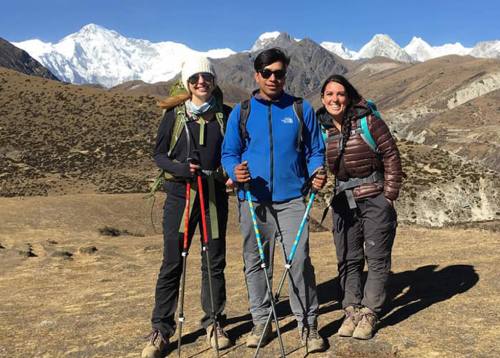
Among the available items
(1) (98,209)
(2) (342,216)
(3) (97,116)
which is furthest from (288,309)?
(3) (97,116)

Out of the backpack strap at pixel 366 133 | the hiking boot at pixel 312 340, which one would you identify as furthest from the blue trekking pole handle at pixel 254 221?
the backpack strap at pixel 366 133

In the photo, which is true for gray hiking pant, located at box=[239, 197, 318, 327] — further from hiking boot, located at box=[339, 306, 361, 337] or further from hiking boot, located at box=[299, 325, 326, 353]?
hiking boot, located at box=[339, 306, 361, 337]

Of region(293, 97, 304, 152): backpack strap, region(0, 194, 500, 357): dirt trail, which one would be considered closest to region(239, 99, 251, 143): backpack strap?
region(293, 97, 304, 152): backpack strap

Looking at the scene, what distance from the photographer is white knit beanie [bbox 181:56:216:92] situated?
225 inches

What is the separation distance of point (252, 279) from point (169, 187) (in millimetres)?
1525

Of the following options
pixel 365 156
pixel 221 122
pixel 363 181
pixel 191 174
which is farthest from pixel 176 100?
pixel 363 181

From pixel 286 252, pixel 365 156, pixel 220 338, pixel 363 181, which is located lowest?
pixel 220 338

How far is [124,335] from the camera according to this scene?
6.94m

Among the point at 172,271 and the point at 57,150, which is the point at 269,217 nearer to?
the point at 172,271

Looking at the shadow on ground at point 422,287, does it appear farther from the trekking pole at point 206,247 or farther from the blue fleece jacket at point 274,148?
the blue fleece jacket at point 274,148

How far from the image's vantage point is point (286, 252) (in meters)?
5.51

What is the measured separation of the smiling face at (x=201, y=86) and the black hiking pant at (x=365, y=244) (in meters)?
2.14

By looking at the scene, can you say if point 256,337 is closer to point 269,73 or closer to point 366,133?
point 366,133

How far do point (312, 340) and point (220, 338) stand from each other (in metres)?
1.15
